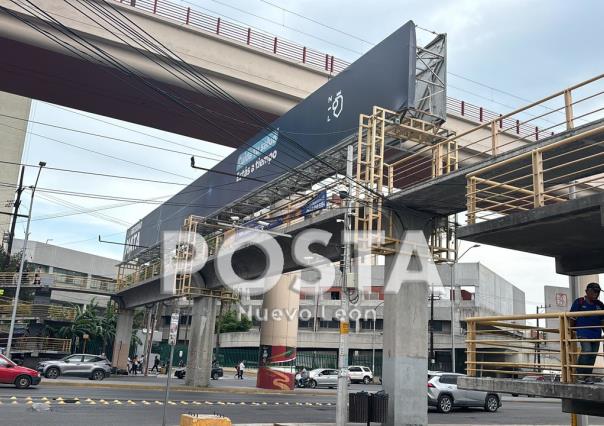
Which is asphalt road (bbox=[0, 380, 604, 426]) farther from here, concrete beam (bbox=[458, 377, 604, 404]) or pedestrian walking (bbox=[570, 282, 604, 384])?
pedestrian walking (bbox=[570, 282, 604, 384])

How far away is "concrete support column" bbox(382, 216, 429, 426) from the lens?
55.2 feet

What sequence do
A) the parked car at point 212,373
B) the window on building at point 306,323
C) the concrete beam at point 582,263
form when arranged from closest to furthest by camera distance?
the concrete beam at point 582,263 → the parked car at point 212,373 → the window on building at point 306,323

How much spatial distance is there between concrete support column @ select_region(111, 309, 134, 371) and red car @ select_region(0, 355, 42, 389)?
93.7 feet

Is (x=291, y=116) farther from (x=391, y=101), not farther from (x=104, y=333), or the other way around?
(x=104, y=333)

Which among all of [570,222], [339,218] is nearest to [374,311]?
[339,218]

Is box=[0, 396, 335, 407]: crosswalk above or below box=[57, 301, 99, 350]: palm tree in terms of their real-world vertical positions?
below

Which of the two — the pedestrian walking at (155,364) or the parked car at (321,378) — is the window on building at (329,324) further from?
the parked car at (321,378)

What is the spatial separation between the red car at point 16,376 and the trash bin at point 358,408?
49.9ft

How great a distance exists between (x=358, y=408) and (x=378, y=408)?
61 cm

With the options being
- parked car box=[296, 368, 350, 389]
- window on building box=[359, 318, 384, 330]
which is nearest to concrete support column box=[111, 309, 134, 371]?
parked car box=[296, 368, 350, 389]

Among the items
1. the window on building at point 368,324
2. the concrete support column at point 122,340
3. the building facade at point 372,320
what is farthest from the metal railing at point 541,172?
the window on building at point 368,324

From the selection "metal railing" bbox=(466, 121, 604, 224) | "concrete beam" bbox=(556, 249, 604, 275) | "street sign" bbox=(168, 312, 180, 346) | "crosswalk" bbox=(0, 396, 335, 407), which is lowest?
"crosswalk" bbox=(0, 396, 335, 407)

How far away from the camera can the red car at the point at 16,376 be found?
23719mm

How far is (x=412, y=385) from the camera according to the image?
56.1ft
